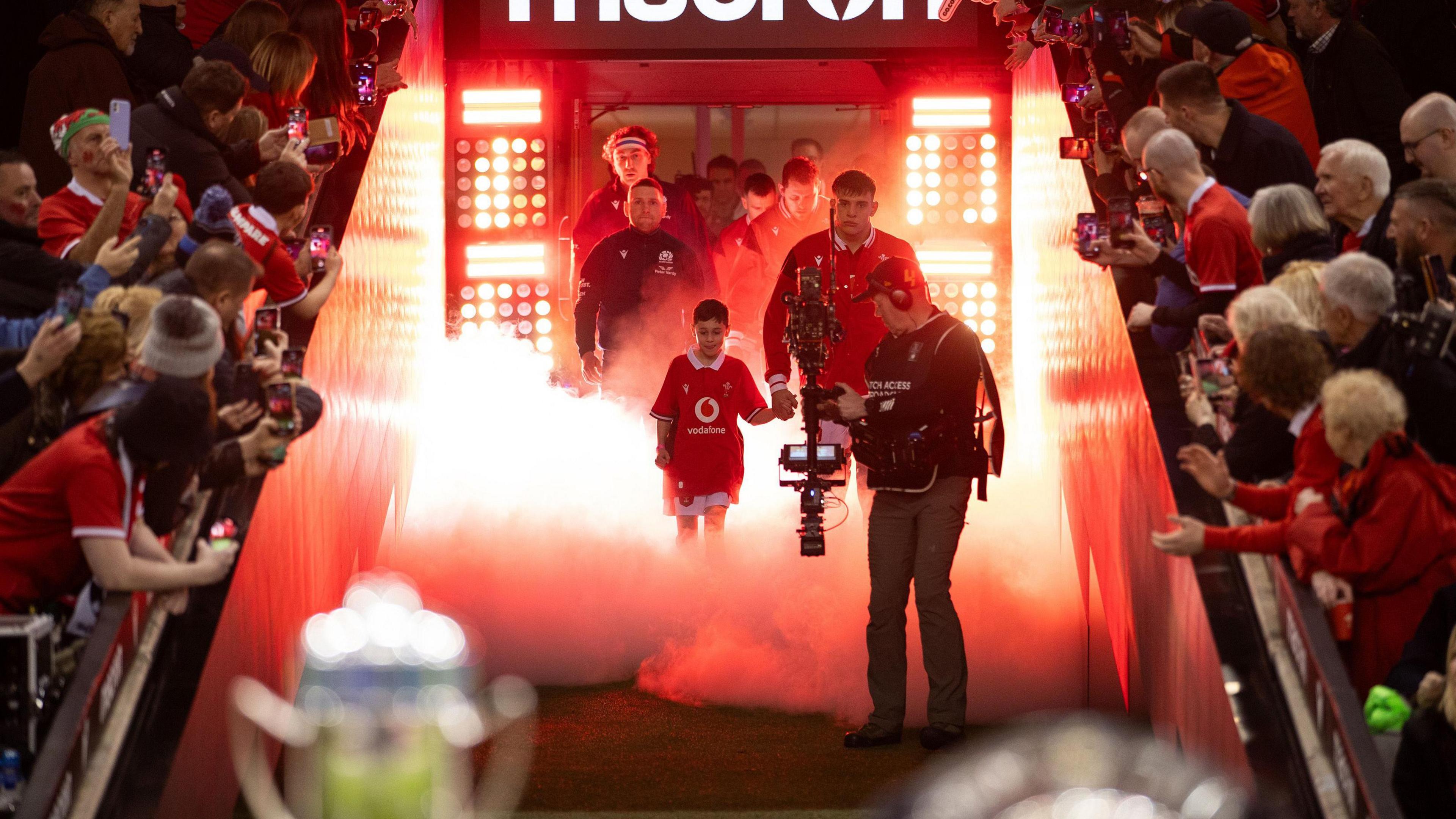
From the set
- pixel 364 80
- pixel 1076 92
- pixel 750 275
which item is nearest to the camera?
pixel 1076 92

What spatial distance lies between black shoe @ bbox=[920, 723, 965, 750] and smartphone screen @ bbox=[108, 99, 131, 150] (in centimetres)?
327

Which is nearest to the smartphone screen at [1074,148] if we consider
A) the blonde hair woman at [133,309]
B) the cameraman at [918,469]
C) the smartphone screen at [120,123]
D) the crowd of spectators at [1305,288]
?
the crowd of spectators at [1305,288]

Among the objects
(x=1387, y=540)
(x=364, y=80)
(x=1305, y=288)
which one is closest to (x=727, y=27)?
(x=364, y=80)

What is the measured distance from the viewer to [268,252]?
568 cm

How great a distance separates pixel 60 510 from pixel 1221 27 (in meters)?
4.27

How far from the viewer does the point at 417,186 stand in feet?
29.5

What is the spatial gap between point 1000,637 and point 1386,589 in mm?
2751

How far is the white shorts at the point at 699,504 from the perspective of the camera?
25.2ft

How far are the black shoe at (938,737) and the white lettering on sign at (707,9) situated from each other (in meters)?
4.51

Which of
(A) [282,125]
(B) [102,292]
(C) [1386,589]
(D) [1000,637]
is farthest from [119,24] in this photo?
(C) [1386,589]

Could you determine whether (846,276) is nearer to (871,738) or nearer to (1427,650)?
(871,738)

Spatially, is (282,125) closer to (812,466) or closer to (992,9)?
(812,466)

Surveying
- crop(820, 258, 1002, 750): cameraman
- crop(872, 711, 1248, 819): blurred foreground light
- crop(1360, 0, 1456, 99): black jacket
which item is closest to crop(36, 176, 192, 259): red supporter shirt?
crop(820, 258, 1002, 750): cameraman

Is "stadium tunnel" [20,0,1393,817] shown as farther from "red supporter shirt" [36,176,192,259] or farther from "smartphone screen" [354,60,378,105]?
Result: "red supporter shirt" [36,176,192,259]
